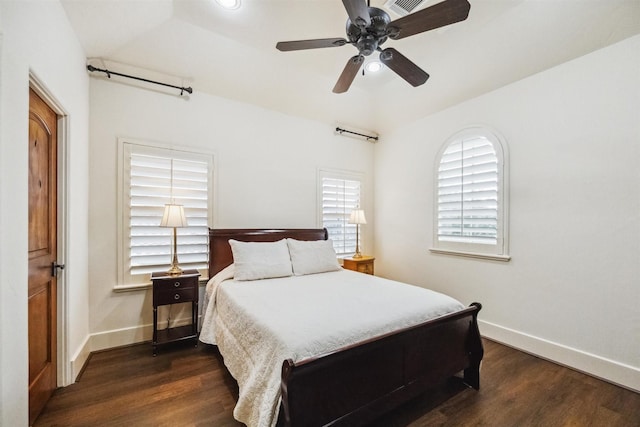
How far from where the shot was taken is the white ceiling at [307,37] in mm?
2230

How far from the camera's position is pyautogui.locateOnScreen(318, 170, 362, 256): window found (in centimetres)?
416

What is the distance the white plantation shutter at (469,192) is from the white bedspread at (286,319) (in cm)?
135

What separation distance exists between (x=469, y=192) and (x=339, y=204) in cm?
183

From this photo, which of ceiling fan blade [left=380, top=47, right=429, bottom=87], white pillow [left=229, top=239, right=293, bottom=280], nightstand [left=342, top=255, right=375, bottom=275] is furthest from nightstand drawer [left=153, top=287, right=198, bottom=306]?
ceiling fan blade [left=380, top=47, right=429, bottom=87]

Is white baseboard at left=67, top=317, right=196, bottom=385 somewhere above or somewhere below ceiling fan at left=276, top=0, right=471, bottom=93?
below

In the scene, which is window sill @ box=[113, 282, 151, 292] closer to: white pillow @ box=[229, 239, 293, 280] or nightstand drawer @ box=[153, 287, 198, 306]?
nightstand drawer @ box=[153, 287, 198, 306]

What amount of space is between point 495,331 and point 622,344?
101 centimetres

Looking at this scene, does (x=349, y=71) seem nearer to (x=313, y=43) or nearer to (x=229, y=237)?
(x=313, y=43)

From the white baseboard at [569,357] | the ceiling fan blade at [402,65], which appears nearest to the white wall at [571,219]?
the white baseboard at [569,357]

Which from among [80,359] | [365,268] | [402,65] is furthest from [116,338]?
[402,65]

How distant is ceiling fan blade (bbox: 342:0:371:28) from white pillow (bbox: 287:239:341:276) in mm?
2247

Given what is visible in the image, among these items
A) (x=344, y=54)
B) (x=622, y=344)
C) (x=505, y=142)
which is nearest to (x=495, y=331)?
(x=622, y=344)

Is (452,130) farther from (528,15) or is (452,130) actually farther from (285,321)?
(285,321)

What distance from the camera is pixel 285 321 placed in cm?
171
